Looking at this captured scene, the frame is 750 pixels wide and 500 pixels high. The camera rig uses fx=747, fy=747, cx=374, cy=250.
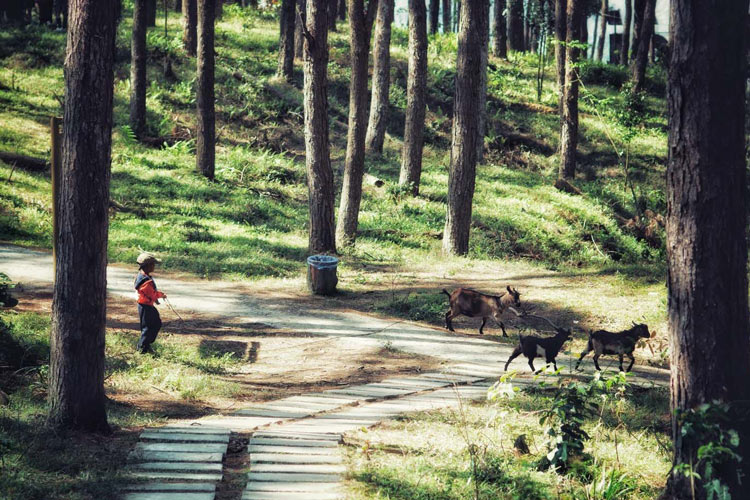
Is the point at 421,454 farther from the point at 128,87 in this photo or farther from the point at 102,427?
the point at 128,87

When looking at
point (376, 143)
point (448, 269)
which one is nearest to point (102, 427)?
point (448, 269)

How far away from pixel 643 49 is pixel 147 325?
30.8 m

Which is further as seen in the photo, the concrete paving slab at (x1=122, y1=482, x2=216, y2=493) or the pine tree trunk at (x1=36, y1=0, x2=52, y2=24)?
the pine tree trunk at (x1=36, y1=0, x2=52, y2=24)

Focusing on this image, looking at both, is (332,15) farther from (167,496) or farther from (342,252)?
(167,496)

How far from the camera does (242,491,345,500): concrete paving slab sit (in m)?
6.34

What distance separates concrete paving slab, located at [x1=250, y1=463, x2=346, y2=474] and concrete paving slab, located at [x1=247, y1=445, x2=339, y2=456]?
0.25 m

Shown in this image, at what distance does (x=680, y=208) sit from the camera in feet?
21.7

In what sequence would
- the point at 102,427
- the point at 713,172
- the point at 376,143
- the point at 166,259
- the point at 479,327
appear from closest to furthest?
1. the point at 713,172
2. the point at 102,427
3. the point at 479,327
4. the point at 166,259
5. the point at 376,143

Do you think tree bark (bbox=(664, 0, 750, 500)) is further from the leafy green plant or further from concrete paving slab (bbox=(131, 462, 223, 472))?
concrete paving slab (bbox=(131, 462, 223, 472))

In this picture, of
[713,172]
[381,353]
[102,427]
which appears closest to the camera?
[713,172]

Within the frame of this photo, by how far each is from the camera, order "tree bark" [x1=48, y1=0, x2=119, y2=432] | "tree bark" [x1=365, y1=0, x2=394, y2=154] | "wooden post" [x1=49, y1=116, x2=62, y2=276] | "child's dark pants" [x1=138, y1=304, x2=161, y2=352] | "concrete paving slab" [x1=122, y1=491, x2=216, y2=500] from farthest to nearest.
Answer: "tree bark" [x1=365, y1=0, x2=394, y2=154]
"child's dark pants" [x1=138, y1=304, x2=161, y2=352]
"wooden post" [x1=49, y1=116, x2=62, y2=276]
"tree bark" [x1=48, y1=0, x2=119, y2=432]
"concrete paving slab" [x1=122, y1=491, x2=216, y2=500]

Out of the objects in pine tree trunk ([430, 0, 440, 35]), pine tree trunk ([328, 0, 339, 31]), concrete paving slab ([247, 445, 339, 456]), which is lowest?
concrete paving slab ([247, 445, 339, 456])

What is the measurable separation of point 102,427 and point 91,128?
10.3 feet

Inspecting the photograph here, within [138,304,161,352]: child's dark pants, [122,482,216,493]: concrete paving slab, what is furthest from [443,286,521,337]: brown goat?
[122,482,216,493]: concrete paving slab
